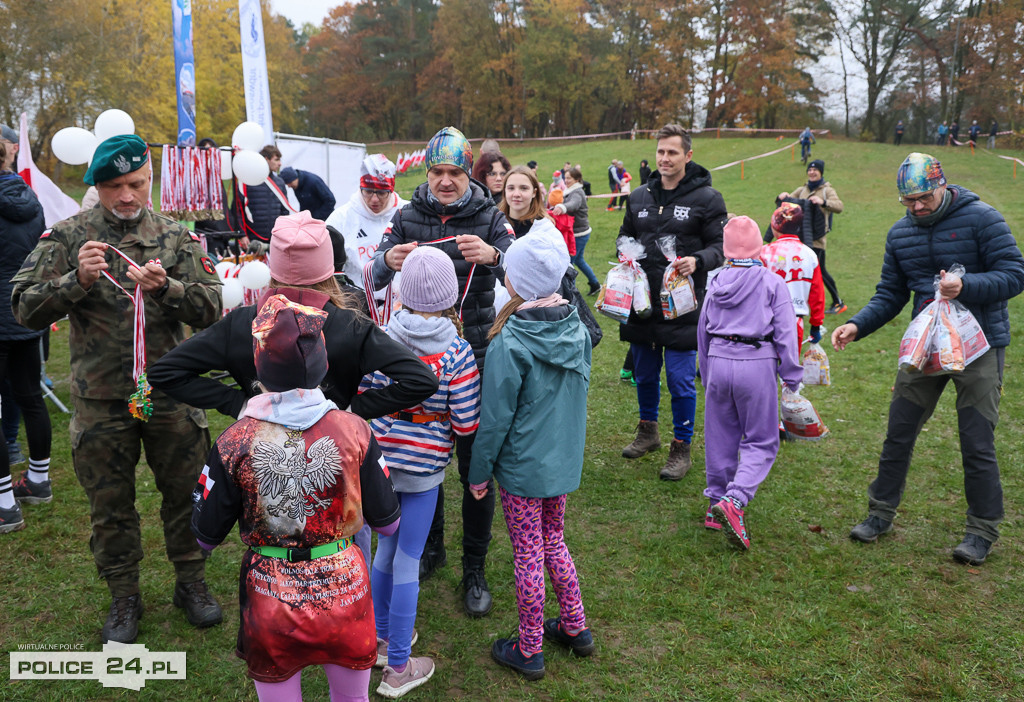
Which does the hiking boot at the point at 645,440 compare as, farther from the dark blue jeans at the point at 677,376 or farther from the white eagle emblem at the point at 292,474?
the white eagle emblem at the point at 292,474

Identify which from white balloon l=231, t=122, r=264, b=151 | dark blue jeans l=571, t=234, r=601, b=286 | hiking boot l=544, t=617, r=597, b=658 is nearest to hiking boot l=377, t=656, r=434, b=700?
hiking boot l=544, t=617, r=597, b=658

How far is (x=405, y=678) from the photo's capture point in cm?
290

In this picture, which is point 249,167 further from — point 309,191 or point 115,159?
point 115,159

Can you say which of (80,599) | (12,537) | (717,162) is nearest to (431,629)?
(80,599)

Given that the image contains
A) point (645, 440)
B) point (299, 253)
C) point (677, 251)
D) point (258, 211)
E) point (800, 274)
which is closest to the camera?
point (299, 253)

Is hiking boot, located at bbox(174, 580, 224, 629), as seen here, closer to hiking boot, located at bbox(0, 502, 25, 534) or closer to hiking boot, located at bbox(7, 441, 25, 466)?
hiking boot, located at bbox(0, 502, 25, 534)

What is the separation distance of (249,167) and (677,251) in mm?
3846

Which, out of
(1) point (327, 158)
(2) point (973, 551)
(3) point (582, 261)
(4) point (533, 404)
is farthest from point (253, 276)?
(1) point (327, 158)

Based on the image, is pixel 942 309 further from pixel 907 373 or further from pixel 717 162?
pixel 717 162

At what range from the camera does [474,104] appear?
177ft

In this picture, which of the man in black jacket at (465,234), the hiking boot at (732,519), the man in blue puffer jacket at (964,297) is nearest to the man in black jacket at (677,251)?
the hiking boot at (732,519)

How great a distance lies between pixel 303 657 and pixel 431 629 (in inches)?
56.7

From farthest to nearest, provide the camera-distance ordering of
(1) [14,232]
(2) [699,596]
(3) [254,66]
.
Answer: (3) [254,66]
(1) [14,232]
(2) [699,596]

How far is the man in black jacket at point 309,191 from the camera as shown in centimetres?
826
